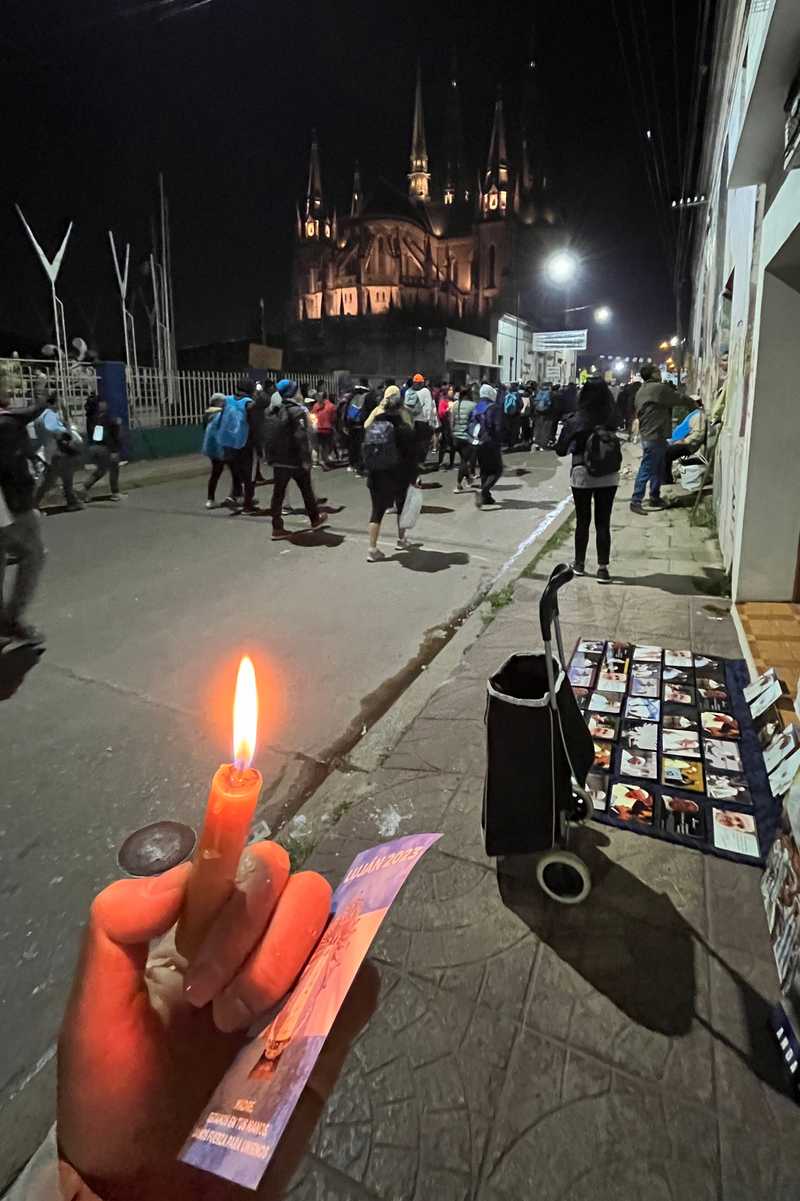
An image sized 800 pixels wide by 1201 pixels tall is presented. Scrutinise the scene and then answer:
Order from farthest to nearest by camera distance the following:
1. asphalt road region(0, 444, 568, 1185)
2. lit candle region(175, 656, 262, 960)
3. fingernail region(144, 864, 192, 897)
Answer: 1. asphalt road region(0, 444, 568, 1185)
2. fingernail region(144, 864, 192, 897)
3. lit candle region(175, 656, 262, 960)

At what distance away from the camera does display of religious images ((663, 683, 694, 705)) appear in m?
3.82

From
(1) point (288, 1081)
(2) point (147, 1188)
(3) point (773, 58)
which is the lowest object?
(2) point (147, 1188)

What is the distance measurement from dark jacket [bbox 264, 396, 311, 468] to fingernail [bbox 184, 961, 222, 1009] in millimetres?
7396

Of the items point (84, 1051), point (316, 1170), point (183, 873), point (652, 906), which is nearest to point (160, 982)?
point (84, 1051)

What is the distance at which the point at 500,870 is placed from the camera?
2.62 meters

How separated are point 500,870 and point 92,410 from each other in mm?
13288

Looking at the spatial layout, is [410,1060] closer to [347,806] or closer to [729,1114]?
[729,1114]

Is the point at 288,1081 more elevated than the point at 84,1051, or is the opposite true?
the point at 84,1051

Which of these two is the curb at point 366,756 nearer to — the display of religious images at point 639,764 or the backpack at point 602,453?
the display of religious images at point 639,764

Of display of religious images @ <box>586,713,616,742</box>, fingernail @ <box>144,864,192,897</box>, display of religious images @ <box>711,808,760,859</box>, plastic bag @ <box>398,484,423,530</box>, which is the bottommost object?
display of religious images @ <box>711,808,760,859</box>

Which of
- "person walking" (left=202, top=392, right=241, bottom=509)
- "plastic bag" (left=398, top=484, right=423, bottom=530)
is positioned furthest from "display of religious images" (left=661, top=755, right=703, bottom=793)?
"person walking" (left=202, top=392, right=241, bottom=509)

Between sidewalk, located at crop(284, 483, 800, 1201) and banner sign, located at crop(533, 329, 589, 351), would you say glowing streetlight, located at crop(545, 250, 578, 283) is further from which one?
sidewalk, located at crop(284, 483, 800, 1201)

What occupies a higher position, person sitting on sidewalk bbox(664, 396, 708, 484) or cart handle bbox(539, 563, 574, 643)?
person sitting on sidewalk bbox(664, 396, 708, 484)

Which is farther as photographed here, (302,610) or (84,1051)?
(302,610)
